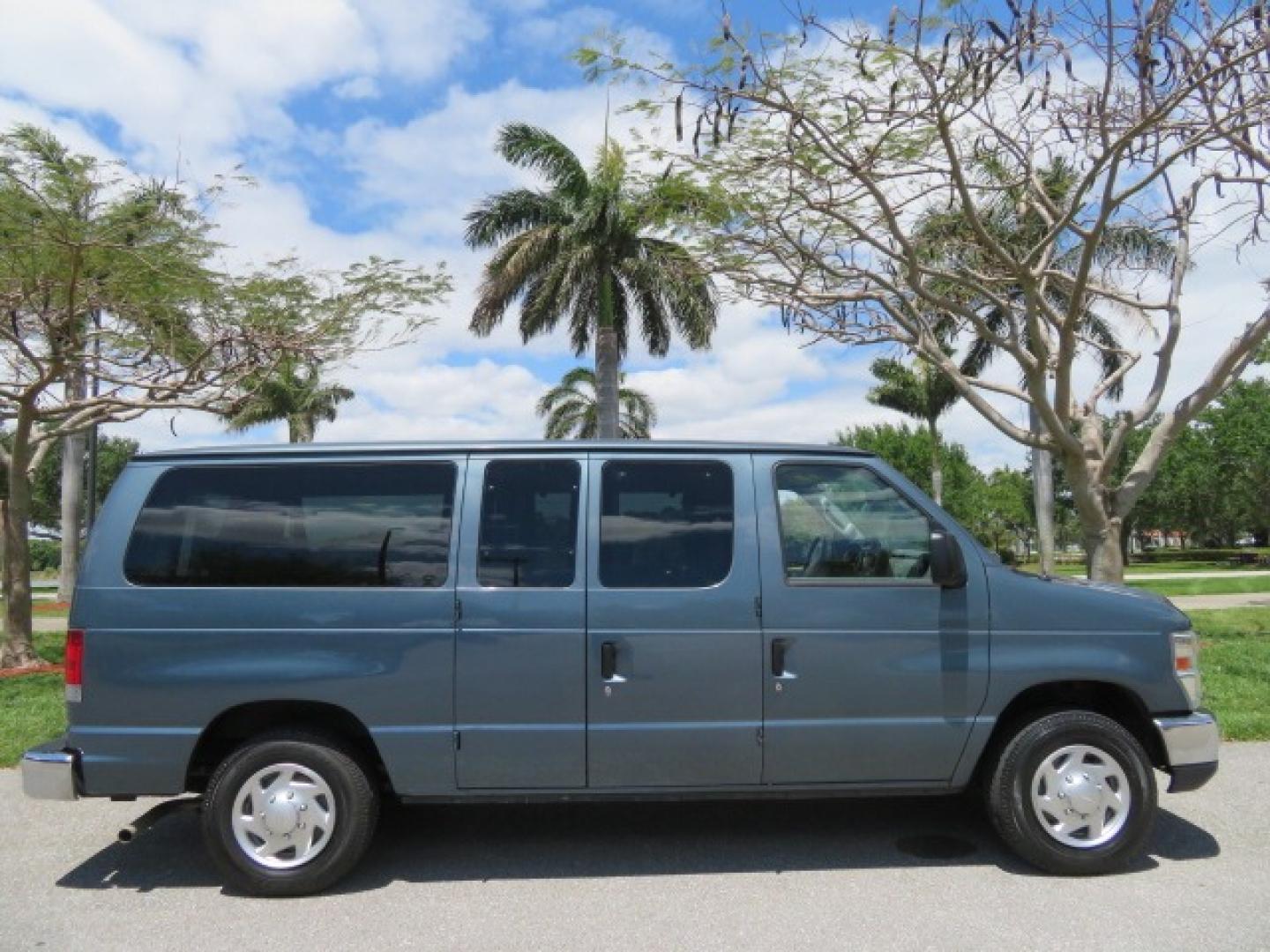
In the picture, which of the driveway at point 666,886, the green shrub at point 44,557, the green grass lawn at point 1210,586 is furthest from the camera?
the green shrub at point 44,557

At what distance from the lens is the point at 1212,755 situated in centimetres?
487

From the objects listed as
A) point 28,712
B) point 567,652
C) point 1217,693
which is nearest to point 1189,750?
point 567,652

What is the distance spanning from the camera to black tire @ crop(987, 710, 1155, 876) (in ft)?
15.7

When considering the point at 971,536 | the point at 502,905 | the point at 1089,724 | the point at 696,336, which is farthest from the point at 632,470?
the point at 696,336

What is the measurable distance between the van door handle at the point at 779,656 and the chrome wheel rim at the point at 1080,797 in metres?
1.32

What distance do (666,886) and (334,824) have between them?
1.56 metres

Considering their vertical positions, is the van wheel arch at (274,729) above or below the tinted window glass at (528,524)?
below

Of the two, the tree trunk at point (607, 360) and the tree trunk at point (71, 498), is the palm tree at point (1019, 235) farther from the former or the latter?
the tree trunk at point (71, 498)

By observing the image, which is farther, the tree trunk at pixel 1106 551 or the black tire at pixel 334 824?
the tree trunk at pixel 1106 551

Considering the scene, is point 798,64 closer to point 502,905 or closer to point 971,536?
point 971,536

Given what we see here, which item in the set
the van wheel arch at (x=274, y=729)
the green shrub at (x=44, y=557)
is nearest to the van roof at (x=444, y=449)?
the van wheel arch at (x=274, y=729)

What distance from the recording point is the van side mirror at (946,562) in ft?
15.5

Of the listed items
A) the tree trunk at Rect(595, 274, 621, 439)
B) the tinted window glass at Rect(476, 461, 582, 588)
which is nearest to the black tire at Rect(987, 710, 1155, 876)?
the tinted window glass at Rect(476, 461, 582, 588)

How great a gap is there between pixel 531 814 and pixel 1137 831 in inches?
125
